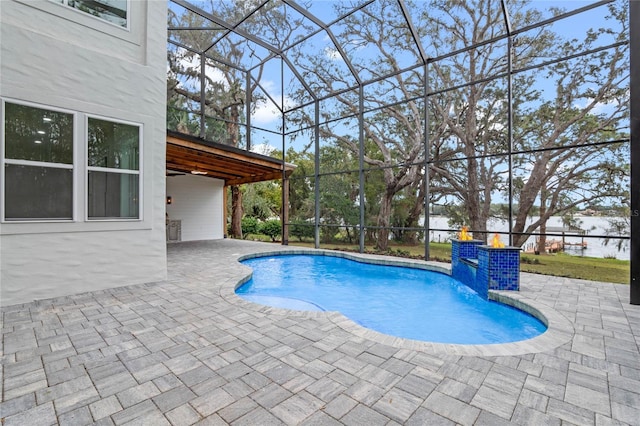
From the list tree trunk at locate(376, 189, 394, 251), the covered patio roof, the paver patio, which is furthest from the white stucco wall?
the paver patio

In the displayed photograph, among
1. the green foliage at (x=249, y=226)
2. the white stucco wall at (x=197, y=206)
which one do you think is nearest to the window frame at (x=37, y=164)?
the white stucco wall at (x=197, y=206)

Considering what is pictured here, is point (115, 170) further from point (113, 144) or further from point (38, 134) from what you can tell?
point (38, 134)

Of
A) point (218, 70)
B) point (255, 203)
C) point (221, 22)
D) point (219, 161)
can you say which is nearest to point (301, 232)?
point (255, 203)

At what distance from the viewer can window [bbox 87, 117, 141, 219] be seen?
4340mm

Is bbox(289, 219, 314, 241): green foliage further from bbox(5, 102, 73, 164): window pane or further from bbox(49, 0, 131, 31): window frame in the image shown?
bbox(5, 102, 73, 164): window pane

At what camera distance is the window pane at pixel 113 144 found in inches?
172

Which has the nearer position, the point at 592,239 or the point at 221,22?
the point at 221,22

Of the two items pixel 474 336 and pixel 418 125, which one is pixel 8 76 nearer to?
pixel 474 336

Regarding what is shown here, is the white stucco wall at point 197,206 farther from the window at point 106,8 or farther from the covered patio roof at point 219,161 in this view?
the window at point 106,8

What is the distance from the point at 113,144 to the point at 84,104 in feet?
2.07

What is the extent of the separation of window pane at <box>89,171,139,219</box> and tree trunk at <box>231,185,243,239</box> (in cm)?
1047

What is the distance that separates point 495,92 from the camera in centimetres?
1045

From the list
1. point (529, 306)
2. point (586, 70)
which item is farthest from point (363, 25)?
point (529, 306)

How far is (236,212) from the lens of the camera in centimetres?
1541
